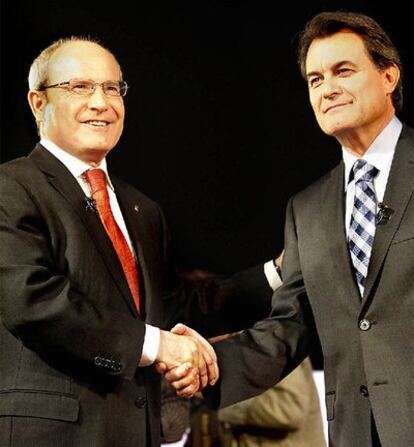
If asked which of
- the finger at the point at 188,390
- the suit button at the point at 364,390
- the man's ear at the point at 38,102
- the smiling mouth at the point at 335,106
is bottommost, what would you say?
the suit button at the point at 364,390

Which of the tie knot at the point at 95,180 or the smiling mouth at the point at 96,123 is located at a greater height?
the smiling mouth at the point at 96,123

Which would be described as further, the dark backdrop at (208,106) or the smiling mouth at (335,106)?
the dark backdrop at (208,106)

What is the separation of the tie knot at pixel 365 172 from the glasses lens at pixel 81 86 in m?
0.95

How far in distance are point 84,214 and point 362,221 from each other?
900 mm

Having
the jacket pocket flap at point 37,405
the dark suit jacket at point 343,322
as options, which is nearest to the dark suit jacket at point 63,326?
the jacket pocket flap at point 37,405

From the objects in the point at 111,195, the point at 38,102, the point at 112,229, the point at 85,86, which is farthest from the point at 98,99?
the point at 112,229

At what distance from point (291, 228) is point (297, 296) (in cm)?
25

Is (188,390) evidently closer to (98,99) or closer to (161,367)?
(161,367)

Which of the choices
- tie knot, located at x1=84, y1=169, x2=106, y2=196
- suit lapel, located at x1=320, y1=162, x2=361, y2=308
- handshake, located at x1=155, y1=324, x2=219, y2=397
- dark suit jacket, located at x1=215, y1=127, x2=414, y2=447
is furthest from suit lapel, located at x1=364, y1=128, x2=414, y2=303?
tie knot, located at x1=84, y1=169, x2=106, y2=196

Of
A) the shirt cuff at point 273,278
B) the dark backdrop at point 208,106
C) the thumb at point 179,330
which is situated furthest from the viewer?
the dark backdrop at point 208,106

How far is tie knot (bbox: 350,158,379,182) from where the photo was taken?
2.73 metres

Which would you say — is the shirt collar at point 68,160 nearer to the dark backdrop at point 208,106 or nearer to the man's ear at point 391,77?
the dark backdrop at point 208,106

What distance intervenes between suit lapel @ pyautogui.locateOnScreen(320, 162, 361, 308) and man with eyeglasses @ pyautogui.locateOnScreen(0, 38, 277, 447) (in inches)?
22.8

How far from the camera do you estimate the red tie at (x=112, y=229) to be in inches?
108
